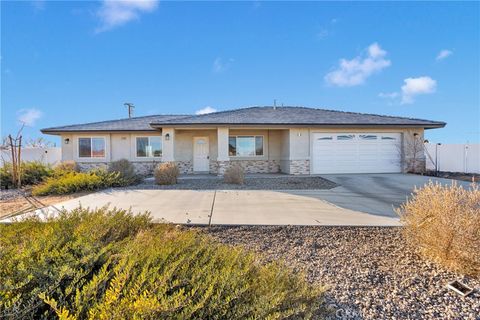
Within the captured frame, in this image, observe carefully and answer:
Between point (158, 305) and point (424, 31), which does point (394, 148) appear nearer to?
point (424, 31)

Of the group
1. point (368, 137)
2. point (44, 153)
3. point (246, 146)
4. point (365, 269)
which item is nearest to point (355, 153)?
point (368, 137)

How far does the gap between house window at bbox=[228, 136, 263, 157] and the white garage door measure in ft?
13.1

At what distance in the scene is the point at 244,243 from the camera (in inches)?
194

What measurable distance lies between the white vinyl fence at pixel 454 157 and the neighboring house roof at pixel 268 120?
239cm

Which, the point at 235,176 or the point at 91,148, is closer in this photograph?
the point at 235,176

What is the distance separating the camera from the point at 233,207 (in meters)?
7.84

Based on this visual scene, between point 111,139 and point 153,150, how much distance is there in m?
3.06

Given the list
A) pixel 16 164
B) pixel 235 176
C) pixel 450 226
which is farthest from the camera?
pixel 16 164

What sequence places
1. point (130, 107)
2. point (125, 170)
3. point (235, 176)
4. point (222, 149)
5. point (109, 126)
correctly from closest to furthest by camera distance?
point (235, 176)
point (125, 170)
point (222, 149)
point (109, 126)
point (130, 107)

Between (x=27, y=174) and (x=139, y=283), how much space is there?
15.6 m

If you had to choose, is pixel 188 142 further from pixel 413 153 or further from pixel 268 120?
pixel 413 153

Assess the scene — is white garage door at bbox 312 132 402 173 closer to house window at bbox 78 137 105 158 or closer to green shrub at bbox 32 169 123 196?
green shrub at bbox 32 169 123 196

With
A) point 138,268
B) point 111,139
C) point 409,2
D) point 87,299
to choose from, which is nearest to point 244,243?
point 138,268

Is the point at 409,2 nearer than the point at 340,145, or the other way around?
the point at 409,2
